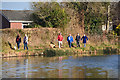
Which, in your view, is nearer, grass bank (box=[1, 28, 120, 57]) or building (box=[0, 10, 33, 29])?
grass bank (box=[1, 28, 120, 57])

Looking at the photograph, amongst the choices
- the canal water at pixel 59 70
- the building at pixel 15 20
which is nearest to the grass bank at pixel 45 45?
the canal water at pixel 59 70

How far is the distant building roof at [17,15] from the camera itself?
49.0 m

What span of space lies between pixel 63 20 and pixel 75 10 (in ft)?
12.0

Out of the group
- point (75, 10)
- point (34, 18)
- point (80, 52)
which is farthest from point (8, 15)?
point (80, 52)

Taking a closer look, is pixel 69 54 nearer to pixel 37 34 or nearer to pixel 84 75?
pixel 37 34

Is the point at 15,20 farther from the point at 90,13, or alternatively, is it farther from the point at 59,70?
the point at 59,70

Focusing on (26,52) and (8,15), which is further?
(8,15)

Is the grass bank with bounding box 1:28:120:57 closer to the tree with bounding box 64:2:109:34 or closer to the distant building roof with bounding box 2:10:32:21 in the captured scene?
the tree with bounding box 64:2:109:34

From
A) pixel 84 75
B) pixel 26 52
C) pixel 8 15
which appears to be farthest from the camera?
pixel 8 15

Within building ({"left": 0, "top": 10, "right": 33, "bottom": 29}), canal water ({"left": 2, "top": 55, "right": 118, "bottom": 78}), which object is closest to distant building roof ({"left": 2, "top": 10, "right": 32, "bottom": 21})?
building ({"left": 0, "top": 10, "right": 33, "bottom": 29})

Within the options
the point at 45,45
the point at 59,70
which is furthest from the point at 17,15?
the point at 59,70

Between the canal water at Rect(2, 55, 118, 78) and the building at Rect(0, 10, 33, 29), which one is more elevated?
the building at Rect(0, 10, 33, 29)

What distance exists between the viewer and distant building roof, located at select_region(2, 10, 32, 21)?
48969 millimetres

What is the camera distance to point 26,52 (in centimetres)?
3047
